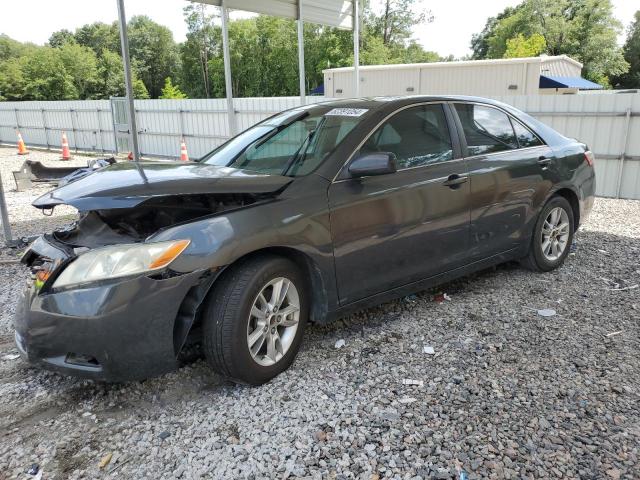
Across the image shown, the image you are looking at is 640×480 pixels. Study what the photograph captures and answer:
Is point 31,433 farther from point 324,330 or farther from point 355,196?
point 355,196

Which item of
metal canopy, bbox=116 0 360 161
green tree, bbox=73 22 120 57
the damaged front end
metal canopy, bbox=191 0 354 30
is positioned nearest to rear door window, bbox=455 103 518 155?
the damaged front end

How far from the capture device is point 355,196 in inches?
135

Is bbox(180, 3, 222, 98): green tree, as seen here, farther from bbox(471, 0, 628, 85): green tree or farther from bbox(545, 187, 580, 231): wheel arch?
bbox(545, 187, 580, 231): wheel arch

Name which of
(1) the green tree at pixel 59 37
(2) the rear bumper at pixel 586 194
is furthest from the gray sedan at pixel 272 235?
(1) the green tree at pixel 59 37

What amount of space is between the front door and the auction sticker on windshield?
203mm

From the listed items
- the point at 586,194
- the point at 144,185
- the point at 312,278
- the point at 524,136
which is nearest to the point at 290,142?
the point at 312,278

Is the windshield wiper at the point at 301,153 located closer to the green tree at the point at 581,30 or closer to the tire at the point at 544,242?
the tire at the point at 544,242

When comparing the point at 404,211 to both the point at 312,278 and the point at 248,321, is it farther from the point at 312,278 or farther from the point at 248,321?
the point at 248,321

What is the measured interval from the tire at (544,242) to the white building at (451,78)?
15157mm

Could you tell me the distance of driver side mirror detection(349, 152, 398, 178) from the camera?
3.35 m

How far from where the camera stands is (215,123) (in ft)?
50.0

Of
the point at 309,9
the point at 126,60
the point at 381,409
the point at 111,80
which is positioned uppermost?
the point at 111,80

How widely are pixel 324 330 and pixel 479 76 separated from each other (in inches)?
765

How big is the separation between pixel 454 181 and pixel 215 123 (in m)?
12.2
